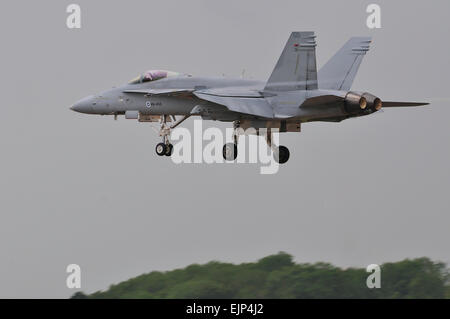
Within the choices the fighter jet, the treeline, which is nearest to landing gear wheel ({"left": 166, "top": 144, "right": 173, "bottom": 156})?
the fighter jet

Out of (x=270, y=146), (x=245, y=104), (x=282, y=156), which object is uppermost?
(x=245, y=104)

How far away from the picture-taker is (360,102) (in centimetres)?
4209

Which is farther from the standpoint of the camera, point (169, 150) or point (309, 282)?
point (169, 150)

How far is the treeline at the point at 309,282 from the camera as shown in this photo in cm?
4544

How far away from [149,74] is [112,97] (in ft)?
4.63

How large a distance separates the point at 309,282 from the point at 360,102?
6664 mm

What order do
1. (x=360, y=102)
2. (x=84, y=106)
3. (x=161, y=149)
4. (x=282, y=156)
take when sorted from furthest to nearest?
(x=84, y=106) < (x=161, y=149) < (x=282, y=156) < (x=360, y=102)

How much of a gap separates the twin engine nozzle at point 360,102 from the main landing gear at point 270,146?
3575mm

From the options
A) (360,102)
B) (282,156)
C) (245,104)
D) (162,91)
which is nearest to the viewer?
(360,102)

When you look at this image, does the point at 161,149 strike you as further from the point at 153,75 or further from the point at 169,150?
the point at 153,75

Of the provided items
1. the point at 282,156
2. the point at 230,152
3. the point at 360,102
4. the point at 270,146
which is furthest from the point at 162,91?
the point at 360,102

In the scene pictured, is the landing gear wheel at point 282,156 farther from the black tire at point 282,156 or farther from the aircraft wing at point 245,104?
the aircraft wing at point 245,104

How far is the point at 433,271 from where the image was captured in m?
45.9
